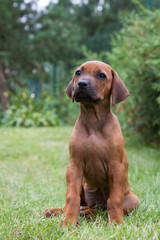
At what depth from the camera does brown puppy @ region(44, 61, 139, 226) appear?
2600mm

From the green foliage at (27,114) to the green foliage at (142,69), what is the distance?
17.2ft

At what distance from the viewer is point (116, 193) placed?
2.60 meters

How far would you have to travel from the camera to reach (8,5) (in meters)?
12.6

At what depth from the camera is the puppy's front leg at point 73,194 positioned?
8.22 feet

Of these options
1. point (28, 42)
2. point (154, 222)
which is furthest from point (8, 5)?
point (154, 222)

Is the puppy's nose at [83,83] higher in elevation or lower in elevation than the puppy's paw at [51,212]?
higher

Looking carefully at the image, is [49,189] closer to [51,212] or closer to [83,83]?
[51,212]

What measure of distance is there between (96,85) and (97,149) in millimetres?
598

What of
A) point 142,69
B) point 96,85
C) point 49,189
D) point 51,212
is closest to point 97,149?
point 96,85

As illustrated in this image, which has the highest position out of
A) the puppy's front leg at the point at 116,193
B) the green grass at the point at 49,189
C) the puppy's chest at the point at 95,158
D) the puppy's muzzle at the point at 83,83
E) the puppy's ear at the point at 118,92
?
the puppy's muzzle at the point at 83,83

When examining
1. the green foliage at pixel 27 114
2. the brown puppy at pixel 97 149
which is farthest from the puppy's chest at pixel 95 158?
the green foliage at pixel 27 114

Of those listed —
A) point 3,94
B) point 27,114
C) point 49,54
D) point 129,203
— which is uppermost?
point 49,54

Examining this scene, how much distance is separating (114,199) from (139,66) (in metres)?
4.34

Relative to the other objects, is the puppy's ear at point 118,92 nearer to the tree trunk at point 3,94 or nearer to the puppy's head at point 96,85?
the puppy's head at point 96,85
